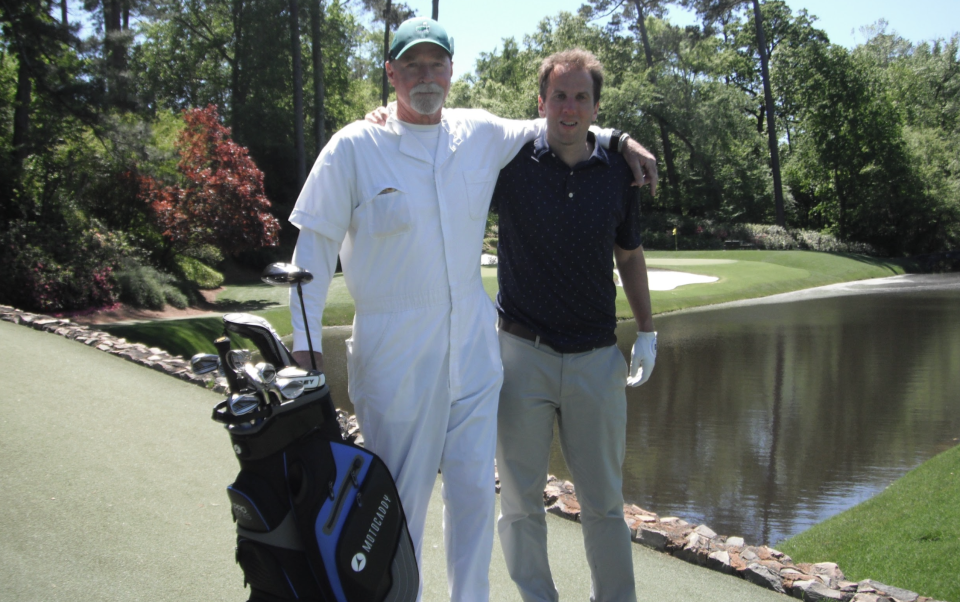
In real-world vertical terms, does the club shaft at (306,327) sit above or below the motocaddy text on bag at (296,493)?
above

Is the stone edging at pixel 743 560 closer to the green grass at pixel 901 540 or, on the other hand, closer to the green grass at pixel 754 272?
the green grass at pixel 901 540

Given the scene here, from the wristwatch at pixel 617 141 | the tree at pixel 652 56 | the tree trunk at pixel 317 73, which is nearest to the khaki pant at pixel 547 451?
the wristwatch at pixel 617 141

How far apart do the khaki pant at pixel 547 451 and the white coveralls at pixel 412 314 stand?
0.32 metres

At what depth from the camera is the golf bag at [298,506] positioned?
210cm

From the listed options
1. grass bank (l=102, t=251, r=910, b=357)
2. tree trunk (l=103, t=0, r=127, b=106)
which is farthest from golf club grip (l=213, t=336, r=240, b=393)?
tree trunk (l=103, t=0, r=127, b=106)

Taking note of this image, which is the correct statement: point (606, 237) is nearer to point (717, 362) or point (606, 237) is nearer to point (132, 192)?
point (717, 362)

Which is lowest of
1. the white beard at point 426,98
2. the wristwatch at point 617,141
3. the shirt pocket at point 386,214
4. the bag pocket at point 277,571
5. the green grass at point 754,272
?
the green grass at point 754,272

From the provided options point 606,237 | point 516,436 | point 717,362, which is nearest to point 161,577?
point 516,436

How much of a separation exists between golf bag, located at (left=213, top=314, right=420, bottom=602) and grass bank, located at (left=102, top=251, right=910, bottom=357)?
22.8ft

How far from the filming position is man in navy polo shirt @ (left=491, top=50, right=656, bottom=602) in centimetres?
306

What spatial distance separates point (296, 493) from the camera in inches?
84.4

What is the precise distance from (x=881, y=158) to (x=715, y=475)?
3475cm

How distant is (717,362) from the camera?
11.3m

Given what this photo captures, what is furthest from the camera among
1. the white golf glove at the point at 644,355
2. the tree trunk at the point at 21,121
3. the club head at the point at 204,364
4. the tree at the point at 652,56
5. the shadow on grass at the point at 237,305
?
the tree at the point at 652,56
